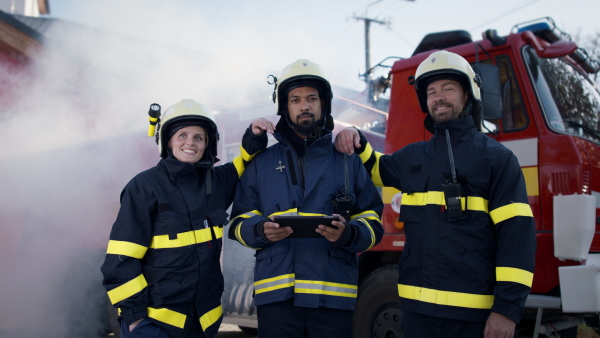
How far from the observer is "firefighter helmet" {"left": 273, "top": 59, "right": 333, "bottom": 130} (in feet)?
8.97

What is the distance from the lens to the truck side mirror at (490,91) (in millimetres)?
3336

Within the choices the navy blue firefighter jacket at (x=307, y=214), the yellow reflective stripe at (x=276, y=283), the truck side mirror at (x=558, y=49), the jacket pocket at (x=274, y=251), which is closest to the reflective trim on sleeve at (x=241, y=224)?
the navy blue firefighter jacket at (x=307, y=214)

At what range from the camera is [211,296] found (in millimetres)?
2518

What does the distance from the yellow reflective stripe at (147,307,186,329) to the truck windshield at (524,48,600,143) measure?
112 inches

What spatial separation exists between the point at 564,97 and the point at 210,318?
3160mm

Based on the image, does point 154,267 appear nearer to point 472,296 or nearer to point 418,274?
point 418,274

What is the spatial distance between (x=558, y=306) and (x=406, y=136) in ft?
5.60

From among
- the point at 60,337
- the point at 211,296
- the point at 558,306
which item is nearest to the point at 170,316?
the point at 211,296

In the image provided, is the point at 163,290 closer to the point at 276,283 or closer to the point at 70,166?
the point at 276,283

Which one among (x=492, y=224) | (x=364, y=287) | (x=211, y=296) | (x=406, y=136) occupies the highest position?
(x=406, y=136)

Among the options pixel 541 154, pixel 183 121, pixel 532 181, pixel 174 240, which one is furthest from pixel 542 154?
pixel 174 240

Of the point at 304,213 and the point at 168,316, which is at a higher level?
the point at 304,213

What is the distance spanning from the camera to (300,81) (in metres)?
2.75

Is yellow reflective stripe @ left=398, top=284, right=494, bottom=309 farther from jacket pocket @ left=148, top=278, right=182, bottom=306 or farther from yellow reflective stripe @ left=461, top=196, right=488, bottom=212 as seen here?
jacket pocket @ left=148, top=278, right=182, bottom=306
